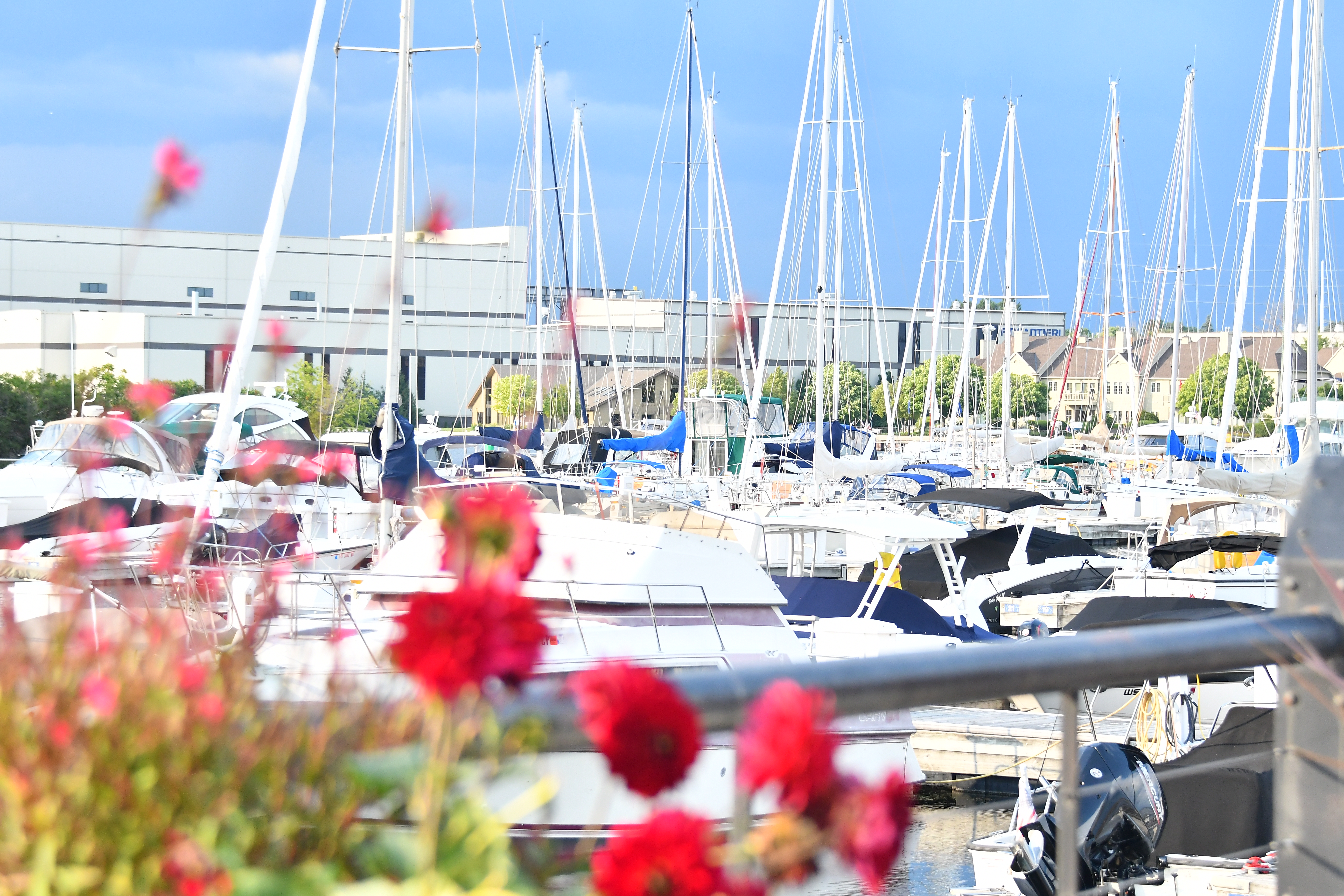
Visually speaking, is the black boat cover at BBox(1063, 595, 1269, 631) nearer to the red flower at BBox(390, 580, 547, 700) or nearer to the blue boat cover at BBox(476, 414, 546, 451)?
the blue boat cover at BBox(476, 414, 546, 451)

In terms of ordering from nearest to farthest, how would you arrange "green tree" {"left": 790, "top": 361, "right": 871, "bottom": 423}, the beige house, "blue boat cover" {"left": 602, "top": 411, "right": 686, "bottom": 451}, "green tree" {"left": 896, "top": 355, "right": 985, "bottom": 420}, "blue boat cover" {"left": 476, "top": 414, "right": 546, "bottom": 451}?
"blue boat cover" {"left": 476, "top": 414, "right": 546, "bottom": 451} → "blue boat cover" {"left": 602, "top": 411, "right": 686, "bottom": 451} → "green tree" {"left": 790, "top": 361, "right": 871, "bottom": 423} → "green tree" {"left": 896, "top": 355, "right": 985, "bottom": 420} → the beige house

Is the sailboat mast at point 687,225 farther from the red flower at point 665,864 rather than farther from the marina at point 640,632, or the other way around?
the red flower at point 665,864

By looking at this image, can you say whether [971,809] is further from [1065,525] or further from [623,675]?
[1065,525]

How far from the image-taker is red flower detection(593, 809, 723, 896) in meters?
1.14

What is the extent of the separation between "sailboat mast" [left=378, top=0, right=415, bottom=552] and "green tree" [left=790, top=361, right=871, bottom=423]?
14699mm

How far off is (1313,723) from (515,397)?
33.7 meters

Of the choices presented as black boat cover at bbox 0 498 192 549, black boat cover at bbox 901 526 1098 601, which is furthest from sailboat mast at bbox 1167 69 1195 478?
black boat cover at bbox 0 498 192 549

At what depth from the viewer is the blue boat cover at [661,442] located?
96.4ft

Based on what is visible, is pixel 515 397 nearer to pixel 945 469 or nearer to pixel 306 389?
pixel 306 389

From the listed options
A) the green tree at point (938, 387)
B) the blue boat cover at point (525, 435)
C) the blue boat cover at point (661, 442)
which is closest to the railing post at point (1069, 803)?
the blue boat cover at point (525, 435)

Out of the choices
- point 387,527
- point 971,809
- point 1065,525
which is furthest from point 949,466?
point 387,527

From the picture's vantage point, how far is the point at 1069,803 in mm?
2119

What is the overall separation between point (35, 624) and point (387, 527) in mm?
11616

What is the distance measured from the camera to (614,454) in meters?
34.0
